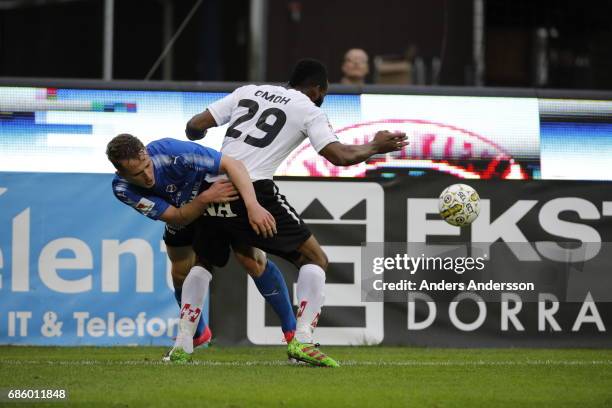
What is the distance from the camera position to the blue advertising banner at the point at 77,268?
882 cm

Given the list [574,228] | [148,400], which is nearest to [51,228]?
[148,400]

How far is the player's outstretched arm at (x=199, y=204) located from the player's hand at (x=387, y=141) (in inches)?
36.5

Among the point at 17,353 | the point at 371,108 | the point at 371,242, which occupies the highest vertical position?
the point at 371,108

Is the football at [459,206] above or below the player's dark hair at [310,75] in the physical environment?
below

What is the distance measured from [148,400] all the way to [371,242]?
12.3ft

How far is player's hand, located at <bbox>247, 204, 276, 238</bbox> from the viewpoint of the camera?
22.6 feet

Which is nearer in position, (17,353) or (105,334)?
(17,353)

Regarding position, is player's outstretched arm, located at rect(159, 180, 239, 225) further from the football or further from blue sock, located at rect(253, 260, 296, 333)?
the football

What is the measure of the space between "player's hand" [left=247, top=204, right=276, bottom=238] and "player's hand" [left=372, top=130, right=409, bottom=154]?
0.78 metres

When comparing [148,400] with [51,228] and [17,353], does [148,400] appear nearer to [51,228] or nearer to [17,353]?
[17,353]

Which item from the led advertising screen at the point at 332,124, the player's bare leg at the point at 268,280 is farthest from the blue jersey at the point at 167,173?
the led advertising screen at the point at 332,124

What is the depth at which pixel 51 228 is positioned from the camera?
29.2ft

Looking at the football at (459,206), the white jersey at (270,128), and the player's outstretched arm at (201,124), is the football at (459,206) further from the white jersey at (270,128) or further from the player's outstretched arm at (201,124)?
the player's outstretched arm at (201,124)

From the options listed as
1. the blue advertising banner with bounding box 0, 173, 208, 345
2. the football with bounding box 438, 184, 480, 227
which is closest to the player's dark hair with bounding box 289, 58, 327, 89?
the football with bounding box 438, 184, 480, 227
